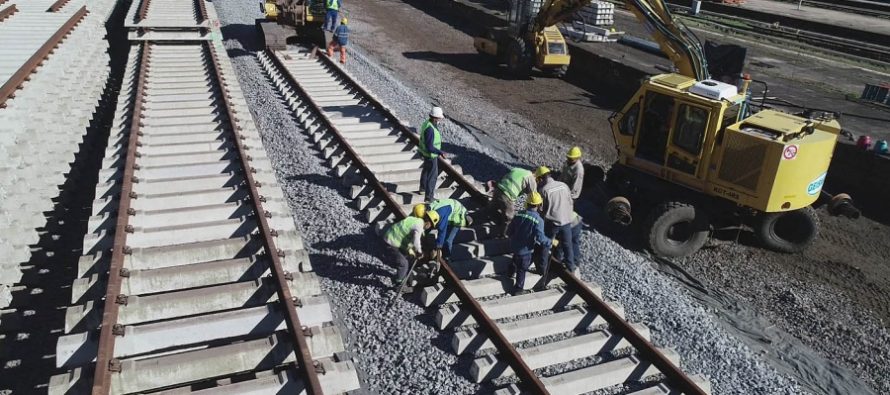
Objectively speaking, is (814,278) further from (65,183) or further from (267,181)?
(65,183)

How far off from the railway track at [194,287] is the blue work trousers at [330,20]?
9.64 metres

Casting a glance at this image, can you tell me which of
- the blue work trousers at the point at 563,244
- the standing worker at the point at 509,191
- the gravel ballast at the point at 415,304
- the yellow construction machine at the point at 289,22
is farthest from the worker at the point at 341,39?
the blue work trousers at the point at 563,244

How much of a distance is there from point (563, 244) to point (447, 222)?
1.64m

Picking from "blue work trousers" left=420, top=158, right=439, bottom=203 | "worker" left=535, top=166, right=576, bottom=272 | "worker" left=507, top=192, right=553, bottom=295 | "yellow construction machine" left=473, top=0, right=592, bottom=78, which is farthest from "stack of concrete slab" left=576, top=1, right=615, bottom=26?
"worker" left=507, top=192, right=553, bottom=295

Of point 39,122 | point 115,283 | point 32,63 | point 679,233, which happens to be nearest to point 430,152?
point 679,233

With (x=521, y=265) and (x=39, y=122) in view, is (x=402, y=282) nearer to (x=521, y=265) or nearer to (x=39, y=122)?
(x=521, y=265)

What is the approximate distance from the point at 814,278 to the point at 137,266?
1003 cm

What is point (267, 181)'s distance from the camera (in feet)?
33.1

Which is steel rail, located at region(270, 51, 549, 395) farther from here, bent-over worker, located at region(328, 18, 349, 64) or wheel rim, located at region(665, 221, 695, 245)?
bent-over worker, located at region(328, 18, 349, 64)

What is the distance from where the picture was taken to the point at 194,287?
304 inches

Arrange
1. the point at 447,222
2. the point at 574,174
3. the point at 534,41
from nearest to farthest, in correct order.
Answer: the point at 447,222
the point at 574,174
the point at 534,41

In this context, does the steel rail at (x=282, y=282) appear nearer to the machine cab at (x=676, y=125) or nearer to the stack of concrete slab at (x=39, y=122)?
the stack of concrete slab at (x=39, y=122)

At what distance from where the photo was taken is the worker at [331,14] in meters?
20.3

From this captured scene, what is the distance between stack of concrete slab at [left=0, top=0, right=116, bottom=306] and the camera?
8.50m
